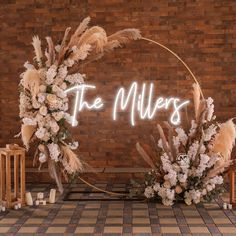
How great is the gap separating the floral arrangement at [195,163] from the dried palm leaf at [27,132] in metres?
1.37

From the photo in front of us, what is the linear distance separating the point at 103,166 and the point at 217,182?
221 centimetres

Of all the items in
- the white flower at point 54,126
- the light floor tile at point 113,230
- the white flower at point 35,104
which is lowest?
the light floor tile at point 113,230

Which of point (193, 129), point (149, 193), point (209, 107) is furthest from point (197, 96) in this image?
point (149, 193)

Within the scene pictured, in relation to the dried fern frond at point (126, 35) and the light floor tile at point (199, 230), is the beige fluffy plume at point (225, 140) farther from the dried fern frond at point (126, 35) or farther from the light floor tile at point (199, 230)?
the dried fern frond at point (126, 35)

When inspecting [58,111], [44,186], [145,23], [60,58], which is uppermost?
[145,23]

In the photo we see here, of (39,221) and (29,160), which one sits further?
(29,160)

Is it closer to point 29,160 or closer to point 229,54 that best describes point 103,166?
point 29,160

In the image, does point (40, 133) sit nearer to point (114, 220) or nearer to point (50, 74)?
point (50, 74)

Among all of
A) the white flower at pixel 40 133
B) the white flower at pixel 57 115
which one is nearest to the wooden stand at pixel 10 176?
the white flower at pixel 40 133

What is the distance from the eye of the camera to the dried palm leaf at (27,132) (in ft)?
19.4

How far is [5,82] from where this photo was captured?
7746mm

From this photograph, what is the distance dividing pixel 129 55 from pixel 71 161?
2.39m

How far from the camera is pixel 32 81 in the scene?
5.81m

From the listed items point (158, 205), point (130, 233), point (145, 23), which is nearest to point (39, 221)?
point (130, 233)
